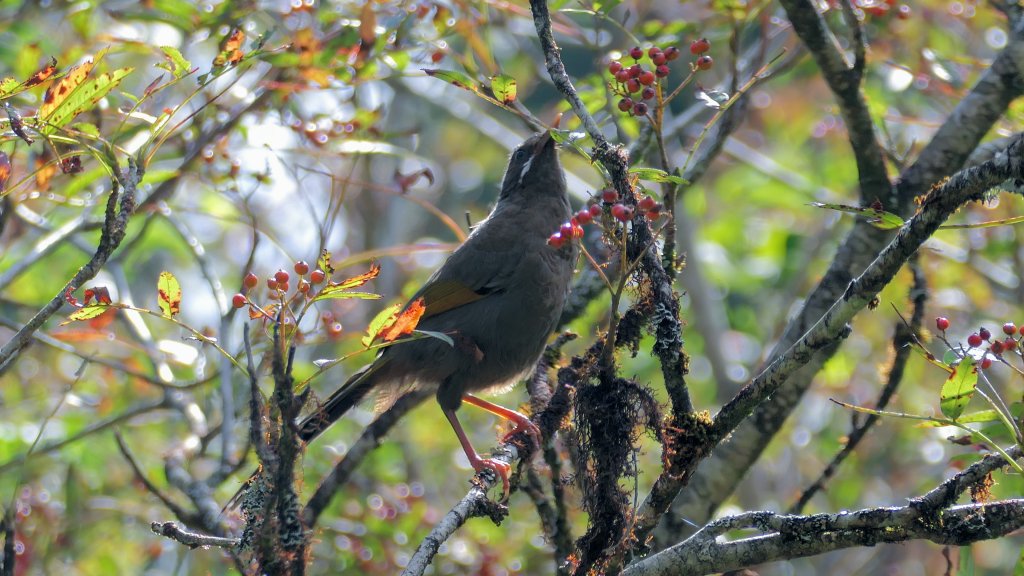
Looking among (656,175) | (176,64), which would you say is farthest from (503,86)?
(176,64)

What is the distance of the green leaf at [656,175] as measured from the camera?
10.5 ft

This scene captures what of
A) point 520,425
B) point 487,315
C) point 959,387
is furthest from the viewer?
point 487,315

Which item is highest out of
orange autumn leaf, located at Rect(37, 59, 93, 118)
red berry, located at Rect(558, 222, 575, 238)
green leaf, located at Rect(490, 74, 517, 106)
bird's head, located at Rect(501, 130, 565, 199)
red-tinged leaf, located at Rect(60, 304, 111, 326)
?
orange autumn leaf, located at Rect(37, 59, 93, 118)

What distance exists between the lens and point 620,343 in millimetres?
3982

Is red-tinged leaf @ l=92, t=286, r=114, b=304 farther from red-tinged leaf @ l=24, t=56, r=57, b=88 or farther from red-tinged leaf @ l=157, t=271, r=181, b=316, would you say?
red-tinged leaf @ l=24, t=56, r=57, b=88

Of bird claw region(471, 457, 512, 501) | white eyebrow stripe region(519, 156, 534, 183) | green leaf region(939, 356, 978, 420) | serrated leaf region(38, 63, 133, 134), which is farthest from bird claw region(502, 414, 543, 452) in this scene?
serrated leaf region(38, 63, 133, 134)

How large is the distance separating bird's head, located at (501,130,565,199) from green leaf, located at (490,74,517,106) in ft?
8.74

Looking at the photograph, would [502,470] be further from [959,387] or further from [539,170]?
[539,170]

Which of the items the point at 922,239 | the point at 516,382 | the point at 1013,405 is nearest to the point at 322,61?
the point at 516,382

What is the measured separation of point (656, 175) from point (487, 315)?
2.71 meters

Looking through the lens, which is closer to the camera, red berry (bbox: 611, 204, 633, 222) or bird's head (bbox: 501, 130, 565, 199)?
red berry (bbox: 611, 204, 633, 222)

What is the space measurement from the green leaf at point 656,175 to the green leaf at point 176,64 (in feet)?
5.48

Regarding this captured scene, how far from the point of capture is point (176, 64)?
368 centimetres

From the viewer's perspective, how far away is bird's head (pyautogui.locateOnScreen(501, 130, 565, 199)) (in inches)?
253
